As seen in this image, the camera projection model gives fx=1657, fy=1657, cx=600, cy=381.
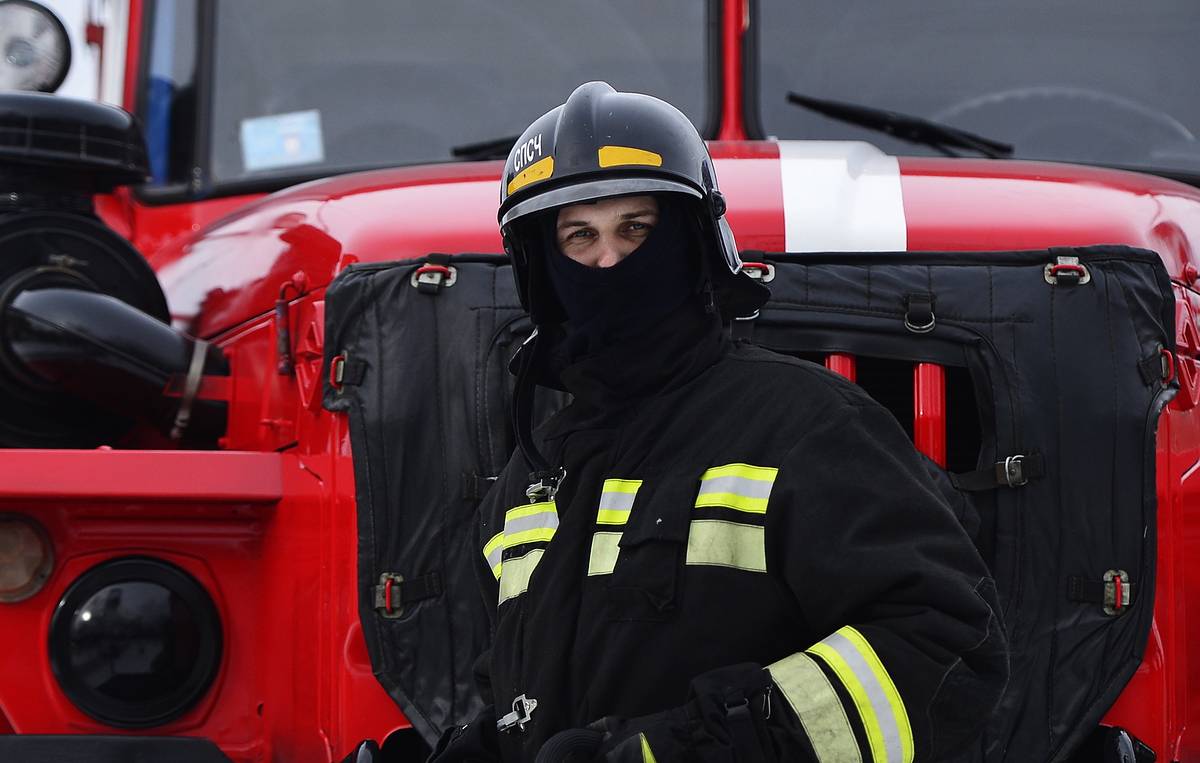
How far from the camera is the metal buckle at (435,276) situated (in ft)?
9.84

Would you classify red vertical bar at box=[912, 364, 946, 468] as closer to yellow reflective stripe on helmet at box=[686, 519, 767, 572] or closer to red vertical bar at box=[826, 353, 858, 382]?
red vertical bar at box=[826, 353, 858, 382]

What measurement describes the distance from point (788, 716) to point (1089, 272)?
1.20 m

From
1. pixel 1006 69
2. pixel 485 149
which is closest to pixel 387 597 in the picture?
pixel 485 149

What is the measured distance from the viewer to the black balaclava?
7.59ft

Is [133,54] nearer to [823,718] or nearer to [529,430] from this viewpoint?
[529,430]

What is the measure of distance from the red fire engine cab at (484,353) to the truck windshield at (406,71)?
0.04ft

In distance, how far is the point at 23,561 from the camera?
3.23 metres

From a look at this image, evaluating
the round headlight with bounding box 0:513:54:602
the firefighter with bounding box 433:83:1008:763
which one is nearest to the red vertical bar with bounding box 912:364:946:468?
the firefighter with bounding box 433:83:1008:763

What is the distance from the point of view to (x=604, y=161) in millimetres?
2436

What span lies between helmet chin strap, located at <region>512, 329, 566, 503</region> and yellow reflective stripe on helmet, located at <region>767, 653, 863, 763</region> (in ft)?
1.70

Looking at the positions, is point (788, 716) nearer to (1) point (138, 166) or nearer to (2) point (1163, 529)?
(2) point (1163, 529)

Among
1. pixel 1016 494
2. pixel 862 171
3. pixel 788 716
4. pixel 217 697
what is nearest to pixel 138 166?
pixel 217 697

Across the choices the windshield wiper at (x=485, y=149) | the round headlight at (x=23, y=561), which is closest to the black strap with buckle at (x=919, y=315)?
the windshield wiper at (x=485, y=149)

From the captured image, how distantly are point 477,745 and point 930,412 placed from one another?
100 cm
